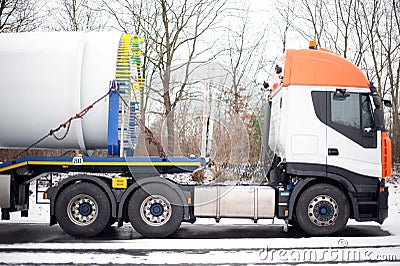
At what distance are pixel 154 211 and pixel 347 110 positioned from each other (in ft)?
12.3

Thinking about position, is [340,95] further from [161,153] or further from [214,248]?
[214,248]

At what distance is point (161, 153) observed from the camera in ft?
29.1

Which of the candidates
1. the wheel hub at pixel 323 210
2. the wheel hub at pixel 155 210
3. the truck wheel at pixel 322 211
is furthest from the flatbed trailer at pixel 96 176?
the wheel hub at pixel 323 210

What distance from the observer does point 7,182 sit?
29.9 feet

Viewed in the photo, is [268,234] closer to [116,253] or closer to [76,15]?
[116,253]

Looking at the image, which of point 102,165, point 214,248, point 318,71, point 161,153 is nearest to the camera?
point 214,248

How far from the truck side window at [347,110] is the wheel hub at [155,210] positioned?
328 centimetres

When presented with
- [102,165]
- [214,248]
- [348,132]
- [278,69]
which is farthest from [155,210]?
[348,132]

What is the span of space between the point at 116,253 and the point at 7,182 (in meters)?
2.79

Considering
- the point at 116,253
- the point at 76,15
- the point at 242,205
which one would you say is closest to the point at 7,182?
the point at 116,253

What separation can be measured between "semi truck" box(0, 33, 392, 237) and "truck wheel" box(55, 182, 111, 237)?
0.02m

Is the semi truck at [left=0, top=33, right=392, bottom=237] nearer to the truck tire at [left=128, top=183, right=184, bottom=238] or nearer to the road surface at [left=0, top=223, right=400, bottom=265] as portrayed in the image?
the truck tire at [left=128, top=183, right=184, bottom=238]

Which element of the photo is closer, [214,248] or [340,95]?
[214,248]

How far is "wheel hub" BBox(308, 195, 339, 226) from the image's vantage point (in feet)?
29.7
